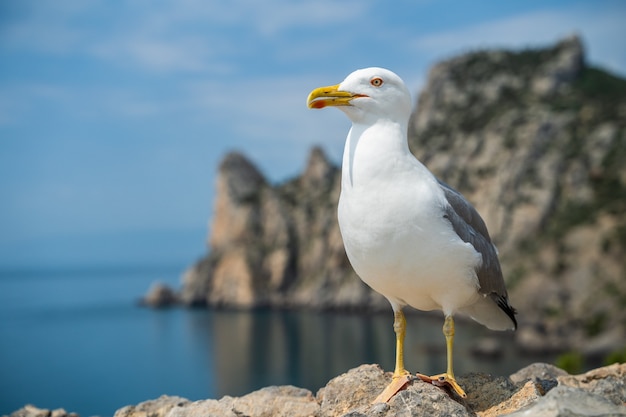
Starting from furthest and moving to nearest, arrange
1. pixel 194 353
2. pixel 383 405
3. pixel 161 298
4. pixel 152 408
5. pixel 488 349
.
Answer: pixel 161 298, pixel 194 353, pixel 488 349, pixel 152 408, pixel 383 405

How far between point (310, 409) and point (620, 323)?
50.1 metres

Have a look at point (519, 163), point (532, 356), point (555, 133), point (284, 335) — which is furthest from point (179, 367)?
point (555, 133)

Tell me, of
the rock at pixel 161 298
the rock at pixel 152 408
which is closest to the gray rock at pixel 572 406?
the rock at pixel 152 408

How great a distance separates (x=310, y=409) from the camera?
651 centimetres

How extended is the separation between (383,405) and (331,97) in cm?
234

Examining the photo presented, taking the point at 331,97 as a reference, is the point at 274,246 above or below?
below

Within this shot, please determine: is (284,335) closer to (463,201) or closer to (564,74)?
(564,74)

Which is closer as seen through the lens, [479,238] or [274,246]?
[479,238]

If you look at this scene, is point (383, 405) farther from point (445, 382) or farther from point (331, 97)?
point (331, 97)

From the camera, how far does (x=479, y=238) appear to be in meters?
6.28

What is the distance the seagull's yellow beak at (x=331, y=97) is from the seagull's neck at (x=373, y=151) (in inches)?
9.0

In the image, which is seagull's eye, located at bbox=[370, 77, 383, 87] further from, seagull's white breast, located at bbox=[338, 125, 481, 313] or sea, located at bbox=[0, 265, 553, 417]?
sea, located at bbox=[0, 265, 553, 417]

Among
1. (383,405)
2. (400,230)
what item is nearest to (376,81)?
(400,230)

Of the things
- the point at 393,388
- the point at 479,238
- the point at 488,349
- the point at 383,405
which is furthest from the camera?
the point at 488,349
